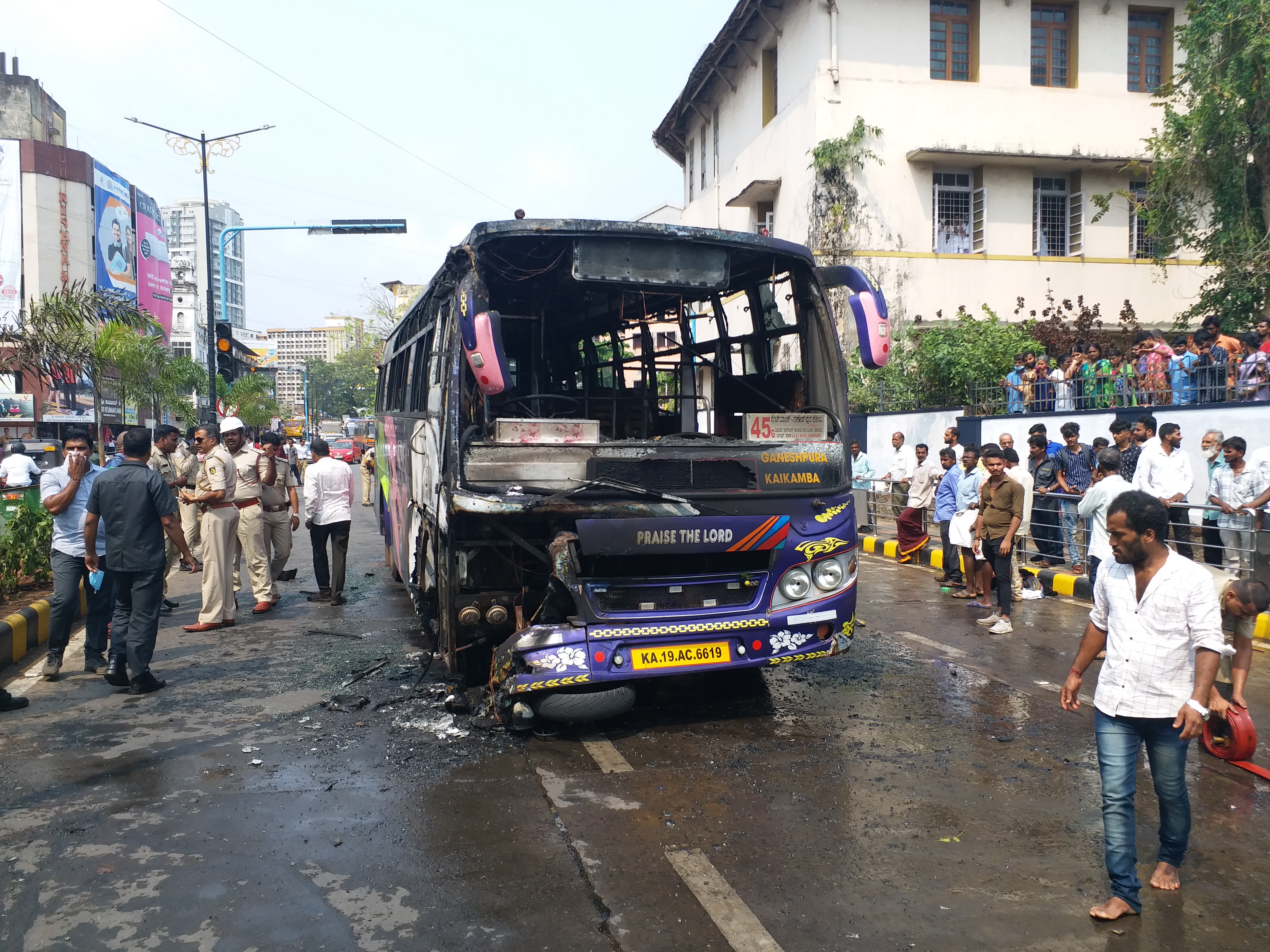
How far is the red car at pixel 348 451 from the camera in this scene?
113 ft

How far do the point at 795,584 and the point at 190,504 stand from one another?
20.0 ft

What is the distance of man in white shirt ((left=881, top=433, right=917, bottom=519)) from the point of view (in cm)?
1492

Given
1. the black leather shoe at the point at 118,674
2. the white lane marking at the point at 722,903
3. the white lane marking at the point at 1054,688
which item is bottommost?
the white lane marking at the point at 1054,688

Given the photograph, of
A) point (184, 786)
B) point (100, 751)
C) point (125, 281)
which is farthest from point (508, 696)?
point (125, 281)

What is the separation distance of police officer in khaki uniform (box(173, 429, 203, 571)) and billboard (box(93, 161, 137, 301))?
128ft

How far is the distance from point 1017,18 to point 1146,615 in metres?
20.9

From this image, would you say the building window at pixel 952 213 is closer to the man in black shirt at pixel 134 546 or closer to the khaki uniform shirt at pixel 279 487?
the khaki uniform shirt at pixel 279 487

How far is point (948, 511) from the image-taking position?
11.0 m

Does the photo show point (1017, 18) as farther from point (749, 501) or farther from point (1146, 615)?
point (1146, 615)

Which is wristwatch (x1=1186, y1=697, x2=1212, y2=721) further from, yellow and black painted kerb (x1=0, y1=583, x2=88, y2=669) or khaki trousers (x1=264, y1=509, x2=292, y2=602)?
khaki trousers (x1=264, y1=509, x2=292, y2=602)

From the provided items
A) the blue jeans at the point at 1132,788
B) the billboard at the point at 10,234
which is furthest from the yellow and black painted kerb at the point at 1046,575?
the billboard at the point at 10,234

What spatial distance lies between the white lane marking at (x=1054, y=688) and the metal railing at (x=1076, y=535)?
116cm

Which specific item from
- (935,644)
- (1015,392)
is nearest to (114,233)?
(1015,392)

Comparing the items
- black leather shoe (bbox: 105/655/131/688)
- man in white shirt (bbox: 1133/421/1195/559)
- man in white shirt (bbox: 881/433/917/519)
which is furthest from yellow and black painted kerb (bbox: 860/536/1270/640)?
black leather shoe (bbox: 105/655/131/688)
